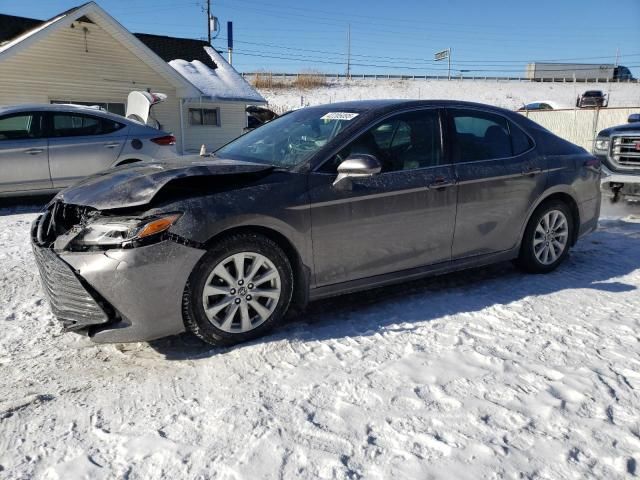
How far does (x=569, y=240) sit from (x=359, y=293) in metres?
2.20

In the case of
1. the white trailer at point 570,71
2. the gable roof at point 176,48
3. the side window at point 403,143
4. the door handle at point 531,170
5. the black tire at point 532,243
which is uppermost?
the white trailer at point 570,71

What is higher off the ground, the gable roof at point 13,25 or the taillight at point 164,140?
the gable roof at point 13,25

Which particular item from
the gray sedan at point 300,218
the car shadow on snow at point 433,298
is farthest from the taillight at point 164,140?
the car shadow on snow at point 433,298

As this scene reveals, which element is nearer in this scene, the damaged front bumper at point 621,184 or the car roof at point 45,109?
the damaged front bumper at point 621,184

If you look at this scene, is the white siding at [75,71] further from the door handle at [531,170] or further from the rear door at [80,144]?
the door handle at [531,170]

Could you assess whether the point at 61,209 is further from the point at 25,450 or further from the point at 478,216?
the point at 478,216

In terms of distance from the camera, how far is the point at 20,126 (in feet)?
25.5

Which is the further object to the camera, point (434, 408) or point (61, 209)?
point (61, 209)

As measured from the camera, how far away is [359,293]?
429cm

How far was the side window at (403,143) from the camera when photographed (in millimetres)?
3748

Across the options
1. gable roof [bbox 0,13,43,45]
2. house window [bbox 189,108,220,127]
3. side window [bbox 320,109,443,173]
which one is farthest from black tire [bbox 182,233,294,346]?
house window [bbox 189,108,220,127]

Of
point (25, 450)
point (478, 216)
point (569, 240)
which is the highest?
point (478, 216)

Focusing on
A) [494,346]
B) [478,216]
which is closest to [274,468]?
[494,346]

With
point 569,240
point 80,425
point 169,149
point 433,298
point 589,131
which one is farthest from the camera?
point 589,131
